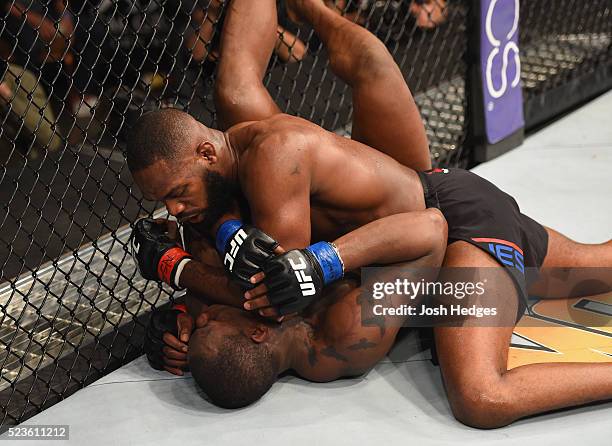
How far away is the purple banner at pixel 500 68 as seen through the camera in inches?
117

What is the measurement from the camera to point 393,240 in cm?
175

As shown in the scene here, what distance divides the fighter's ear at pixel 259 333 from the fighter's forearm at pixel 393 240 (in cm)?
22

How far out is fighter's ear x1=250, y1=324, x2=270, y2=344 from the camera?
1771mm

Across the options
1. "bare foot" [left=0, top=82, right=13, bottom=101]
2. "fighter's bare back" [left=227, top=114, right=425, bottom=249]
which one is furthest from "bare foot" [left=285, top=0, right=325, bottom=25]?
"bare foot" [left=0, top=82, right=13, bottom=101]

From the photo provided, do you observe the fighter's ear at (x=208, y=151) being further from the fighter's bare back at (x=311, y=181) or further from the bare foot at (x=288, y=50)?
the bare foot at (x=288, y=50)

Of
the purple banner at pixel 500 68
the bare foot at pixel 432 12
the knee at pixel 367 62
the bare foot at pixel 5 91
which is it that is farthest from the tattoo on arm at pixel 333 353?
the bare foot at pixel 432 12

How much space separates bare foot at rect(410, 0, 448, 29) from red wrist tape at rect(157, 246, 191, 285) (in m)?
1.77

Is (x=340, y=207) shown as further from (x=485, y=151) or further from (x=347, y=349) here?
(x=485, y=151)

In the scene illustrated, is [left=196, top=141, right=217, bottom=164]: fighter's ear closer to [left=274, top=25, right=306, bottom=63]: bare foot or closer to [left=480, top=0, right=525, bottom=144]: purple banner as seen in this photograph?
[left=274, top=25, right=306, bottom=63]: bare foot

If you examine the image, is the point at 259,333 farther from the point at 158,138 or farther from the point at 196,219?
the point at 158,138

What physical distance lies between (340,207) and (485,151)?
148 centimetres

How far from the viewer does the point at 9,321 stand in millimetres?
2186

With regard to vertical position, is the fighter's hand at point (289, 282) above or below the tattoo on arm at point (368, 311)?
above

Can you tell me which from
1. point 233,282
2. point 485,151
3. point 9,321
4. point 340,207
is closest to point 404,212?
point 340,207
